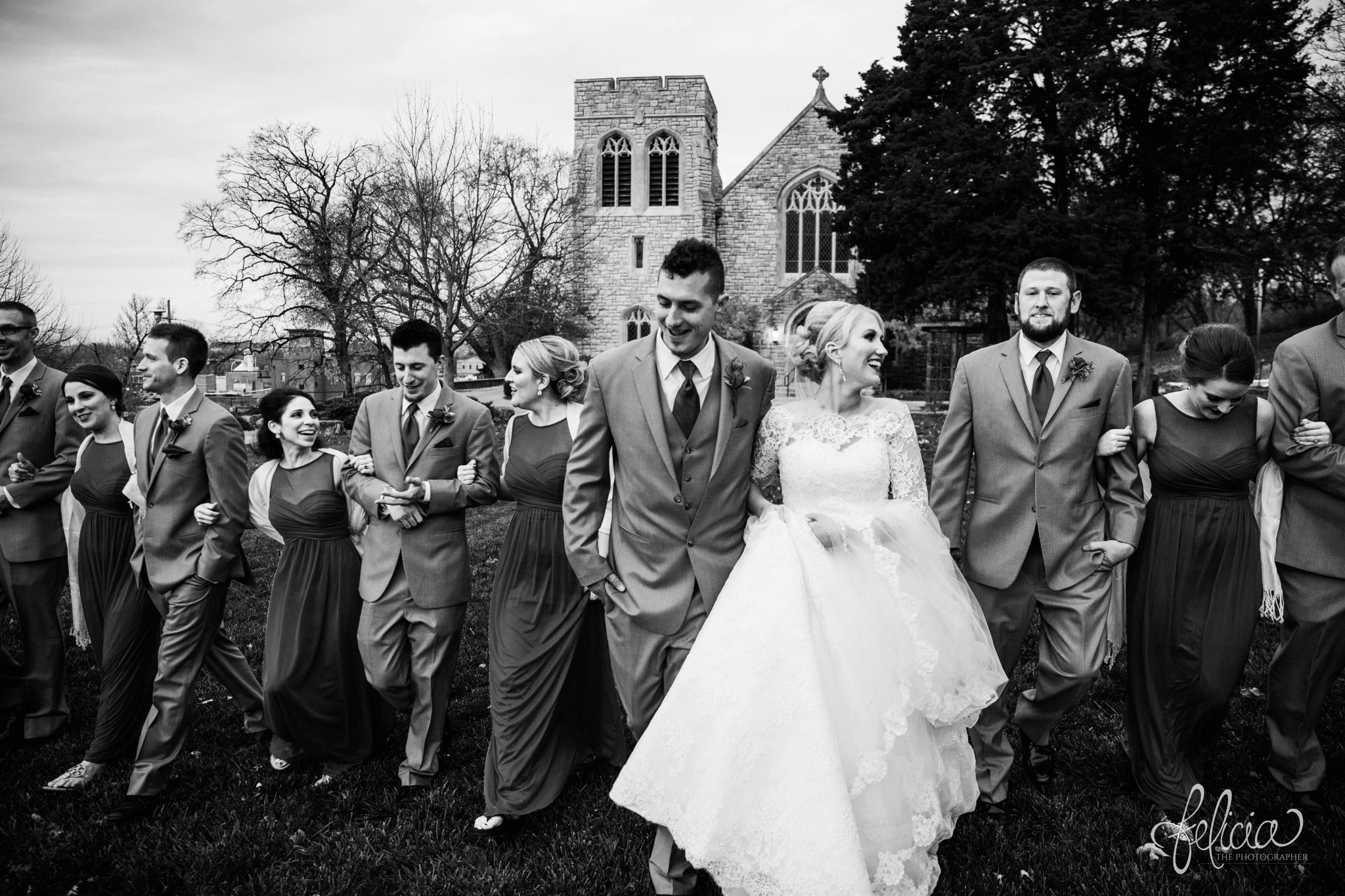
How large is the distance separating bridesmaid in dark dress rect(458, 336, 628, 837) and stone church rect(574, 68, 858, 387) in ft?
103

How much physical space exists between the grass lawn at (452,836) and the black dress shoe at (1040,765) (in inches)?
2.8

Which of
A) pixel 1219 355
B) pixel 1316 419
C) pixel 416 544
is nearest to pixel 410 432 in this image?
pixel 416 544

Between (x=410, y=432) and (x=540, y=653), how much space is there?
151cm

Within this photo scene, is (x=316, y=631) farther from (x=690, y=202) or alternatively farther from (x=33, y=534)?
(x=690, y=202)

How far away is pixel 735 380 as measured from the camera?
346cm

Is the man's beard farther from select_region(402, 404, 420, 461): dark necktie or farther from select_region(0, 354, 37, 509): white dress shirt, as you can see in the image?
select_region(0, 354, 37, 509): white dress shirt

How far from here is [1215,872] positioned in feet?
11.3

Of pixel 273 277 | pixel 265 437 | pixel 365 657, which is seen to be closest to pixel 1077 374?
pixel 365 657

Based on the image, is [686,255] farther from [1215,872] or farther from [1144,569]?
[1215,872]

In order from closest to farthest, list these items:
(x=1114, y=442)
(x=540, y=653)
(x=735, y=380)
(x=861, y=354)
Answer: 1. (x=735, y=380)
2. (x=861, y=354)
3. (x=1114, y=442)
4. (x=540, y=653)

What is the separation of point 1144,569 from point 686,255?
2.84 m

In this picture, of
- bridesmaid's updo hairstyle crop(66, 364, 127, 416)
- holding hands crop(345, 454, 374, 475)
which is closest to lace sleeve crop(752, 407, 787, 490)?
holding hands crop(345, 454, 374, 475)

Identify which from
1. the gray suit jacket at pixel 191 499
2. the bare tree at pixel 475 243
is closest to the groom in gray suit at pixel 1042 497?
the gray suit jacket at pixel 191 499

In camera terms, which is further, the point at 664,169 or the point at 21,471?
the point at 664,169
